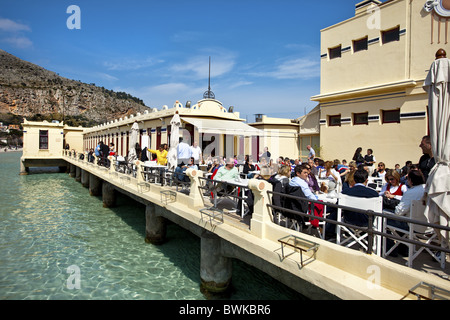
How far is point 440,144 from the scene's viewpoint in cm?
325

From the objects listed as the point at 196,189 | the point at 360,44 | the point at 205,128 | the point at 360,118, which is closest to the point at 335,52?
the point at 360,44

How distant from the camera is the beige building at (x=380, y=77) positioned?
11.1m

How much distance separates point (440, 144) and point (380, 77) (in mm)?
10954

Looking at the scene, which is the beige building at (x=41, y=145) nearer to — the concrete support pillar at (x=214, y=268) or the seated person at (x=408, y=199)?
the concrete support pillar at (x=214, y=268)

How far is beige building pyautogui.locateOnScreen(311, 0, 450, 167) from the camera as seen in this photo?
11.1 meters

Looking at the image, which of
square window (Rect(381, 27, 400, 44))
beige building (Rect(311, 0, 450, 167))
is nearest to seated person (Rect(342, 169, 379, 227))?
beige building (Rect(311, 0, 450, 167))

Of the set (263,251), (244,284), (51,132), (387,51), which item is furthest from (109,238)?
(51,132)

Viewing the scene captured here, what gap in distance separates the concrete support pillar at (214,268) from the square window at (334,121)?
1156cm

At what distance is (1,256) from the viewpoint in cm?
742

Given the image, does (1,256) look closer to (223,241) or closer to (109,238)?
(109,238)

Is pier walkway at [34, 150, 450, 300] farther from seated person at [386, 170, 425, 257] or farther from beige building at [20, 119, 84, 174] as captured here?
beige building at [20, 119, 84, 174]

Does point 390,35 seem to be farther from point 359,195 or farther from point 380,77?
point 359,195

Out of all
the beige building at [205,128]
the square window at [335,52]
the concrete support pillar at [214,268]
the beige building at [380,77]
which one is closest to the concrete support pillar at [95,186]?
the beige building at [205,128]

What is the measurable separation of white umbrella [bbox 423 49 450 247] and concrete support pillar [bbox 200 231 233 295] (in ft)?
12.3
